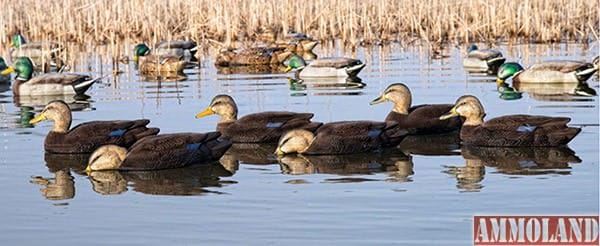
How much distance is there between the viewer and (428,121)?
42.6 feet

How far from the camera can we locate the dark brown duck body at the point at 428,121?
13.0 meters

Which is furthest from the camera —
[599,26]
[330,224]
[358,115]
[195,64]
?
[599,26]

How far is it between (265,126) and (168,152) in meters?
1.83

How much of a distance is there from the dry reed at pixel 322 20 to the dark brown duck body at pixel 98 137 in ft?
42.5

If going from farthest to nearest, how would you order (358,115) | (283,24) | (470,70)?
(283,24)
(470,70)
(358,115)

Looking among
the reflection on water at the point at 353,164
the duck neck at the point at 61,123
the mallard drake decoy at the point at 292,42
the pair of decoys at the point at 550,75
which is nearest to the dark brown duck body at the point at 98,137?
the duck neck at the point at 61,123

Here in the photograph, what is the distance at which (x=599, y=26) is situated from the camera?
2544cm

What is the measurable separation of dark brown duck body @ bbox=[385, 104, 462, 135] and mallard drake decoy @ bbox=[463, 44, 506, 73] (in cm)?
733

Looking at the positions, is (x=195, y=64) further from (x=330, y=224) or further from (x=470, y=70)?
(x=330, y=224)

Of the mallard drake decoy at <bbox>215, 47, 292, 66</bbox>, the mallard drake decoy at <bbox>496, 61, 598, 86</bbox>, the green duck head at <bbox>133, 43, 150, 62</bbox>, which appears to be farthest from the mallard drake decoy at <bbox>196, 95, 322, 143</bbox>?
the green duck head at <bbox>133, 43, 150, 62</bbox>

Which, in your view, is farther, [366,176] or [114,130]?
[114,130]

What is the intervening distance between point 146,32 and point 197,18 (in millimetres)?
1162

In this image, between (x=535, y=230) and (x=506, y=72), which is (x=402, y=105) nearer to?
(x=506, y=72)

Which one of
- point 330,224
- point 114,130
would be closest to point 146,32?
point 114,130
